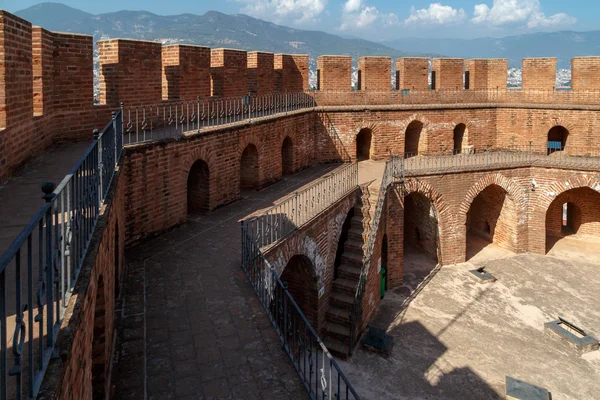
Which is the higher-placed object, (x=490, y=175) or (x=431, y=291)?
(x=490, y=175)

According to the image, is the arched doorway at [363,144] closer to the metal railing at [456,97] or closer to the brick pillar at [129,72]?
the metal railing at [456,97]

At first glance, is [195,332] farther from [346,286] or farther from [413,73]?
[413,73]

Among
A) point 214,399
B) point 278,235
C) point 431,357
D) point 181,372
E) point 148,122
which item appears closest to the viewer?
point 214,399

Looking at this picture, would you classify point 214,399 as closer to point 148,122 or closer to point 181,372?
point 181,372

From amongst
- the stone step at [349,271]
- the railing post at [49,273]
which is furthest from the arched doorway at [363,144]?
the railing post at [49,273]

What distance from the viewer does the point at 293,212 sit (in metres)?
11.3

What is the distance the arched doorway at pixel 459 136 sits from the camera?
881 inches

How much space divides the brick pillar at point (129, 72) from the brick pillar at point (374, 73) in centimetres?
1062

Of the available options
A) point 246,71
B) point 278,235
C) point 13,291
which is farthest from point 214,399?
point 246,71

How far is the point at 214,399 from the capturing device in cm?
520

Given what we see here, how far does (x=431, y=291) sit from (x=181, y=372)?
12.1 metres

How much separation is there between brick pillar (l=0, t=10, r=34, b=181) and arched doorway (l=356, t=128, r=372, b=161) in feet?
49.4

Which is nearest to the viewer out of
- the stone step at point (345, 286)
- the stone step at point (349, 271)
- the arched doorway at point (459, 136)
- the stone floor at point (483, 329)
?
the stone floor at point (483, 329)

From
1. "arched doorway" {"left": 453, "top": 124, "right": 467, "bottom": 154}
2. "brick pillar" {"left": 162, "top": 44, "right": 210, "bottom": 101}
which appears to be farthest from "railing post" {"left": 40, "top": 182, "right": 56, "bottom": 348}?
"arched doorway" {"left": 453, "top": 124, "right": 467, "bottom": 154}
